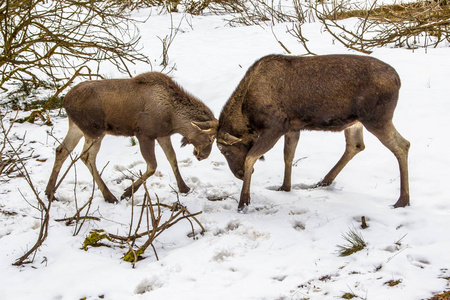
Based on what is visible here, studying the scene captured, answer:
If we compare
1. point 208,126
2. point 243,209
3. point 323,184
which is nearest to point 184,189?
point 208,126

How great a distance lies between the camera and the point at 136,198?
6418 mm

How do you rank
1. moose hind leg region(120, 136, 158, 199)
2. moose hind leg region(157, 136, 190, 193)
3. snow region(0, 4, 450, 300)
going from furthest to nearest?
moose hind leg region(157, 136, 190, 193), moose hind leg region(120, 136, 158, 199), snow region(0, 4, 450, 300)

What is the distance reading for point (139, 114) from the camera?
637 centimetres

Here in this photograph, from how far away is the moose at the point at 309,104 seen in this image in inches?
217

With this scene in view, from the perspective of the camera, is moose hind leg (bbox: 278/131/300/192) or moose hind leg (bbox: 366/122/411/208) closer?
moose hind leg (bbox: 366/122/411/208)

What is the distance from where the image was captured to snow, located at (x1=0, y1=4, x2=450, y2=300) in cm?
409

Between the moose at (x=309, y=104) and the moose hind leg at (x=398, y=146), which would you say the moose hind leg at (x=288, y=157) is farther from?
the moose hind leg at (x=398, y=146)

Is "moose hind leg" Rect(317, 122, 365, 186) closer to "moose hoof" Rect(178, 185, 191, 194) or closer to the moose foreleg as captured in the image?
the moose foreleg

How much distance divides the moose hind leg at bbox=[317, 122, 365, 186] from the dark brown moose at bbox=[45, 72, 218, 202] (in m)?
1.60

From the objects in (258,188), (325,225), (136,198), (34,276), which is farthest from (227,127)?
(34,276)

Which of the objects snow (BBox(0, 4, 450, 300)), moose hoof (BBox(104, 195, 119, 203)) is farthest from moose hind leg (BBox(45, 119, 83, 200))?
moose hoof (BBox(104, 195, 119, 203))

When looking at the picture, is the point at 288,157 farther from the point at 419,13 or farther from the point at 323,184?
the point at 419,13

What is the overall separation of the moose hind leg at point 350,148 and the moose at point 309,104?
1 cm

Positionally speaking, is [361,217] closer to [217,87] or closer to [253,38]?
[217,87]
